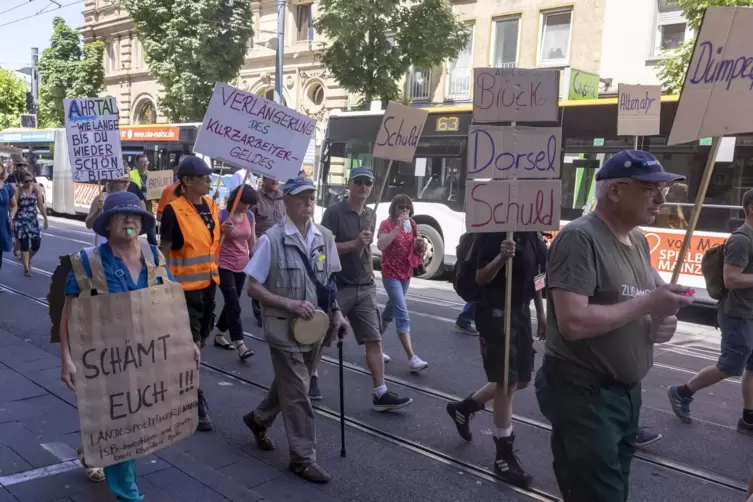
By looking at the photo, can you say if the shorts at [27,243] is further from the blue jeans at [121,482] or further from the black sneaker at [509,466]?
the black sneaker at [509,466]

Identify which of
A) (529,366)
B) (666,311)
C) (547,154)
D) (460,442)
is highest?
(547,154)

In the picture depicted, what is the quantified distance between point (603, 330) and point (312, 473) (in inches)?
84.0

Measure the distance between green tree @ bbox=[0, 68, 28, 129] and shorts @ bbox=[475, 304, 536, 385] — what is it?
55.1 meters

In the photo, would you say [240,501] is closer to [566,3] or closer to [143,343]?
[143,343]

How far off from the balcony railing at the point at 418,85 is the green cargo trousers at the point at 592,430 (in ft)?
73.0

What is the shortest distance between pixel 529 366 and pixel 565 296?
1.79 m

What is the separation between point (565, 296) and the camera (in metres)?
2.59

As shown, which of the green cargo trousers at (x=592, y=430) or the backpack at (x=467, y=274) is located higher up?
the backpack at (x=467, y=274)

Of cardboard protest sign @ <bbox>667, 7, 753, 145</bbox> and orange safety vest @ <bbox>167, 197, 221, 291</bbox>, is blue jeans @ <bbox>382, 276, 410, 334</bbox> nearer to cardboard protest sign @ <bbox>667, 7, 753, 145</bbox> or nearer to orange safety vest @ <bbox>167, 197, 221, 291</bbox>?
orange safety vest @ <bbox>167, 197, 221, 291</bbox>

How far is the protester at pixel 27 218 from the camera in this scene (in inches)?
435

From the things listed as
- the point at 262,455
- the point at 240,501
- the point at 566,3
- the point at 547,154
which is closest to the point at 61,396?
the point at 262,455

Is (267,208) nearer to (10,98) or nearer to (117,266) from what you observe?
(117,266)

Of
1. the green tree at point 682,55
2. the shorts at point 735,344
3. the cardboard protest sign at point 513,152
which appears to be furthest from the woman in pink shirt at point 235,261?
the green tree at point 682,55

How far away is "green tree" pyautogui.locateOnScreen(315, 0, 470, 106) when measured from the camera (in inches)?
720
